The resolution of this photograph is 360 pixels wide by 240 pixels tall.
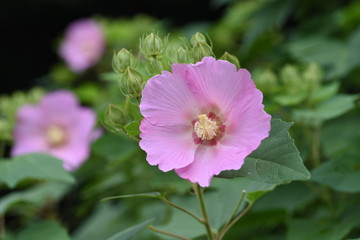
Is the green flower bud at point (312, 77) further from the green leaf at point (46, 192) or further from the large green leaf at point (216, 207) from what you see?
the green leaf at point (46, 192)

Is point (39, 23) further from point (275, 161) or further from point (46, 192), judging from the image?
point (275, 161)

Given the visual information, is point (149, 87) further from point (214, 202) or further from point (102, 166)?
point (102, 166)

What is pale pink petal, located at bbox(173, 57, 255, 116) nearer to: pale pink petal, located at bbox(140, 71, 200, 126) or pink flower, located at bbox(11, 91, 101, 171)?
pale pink petal, located at bbox(140, 71, 200, 126)

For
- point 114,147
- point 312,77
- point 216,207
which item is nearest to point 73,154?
point 114,147

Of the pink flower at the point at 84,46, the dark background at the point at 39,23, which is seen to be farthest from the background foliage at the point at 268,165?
the dark background at the point at 39,23

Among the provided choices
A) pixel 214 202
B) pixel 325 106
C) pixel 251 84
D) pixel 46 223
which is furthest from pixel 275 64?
pixel 251 84
